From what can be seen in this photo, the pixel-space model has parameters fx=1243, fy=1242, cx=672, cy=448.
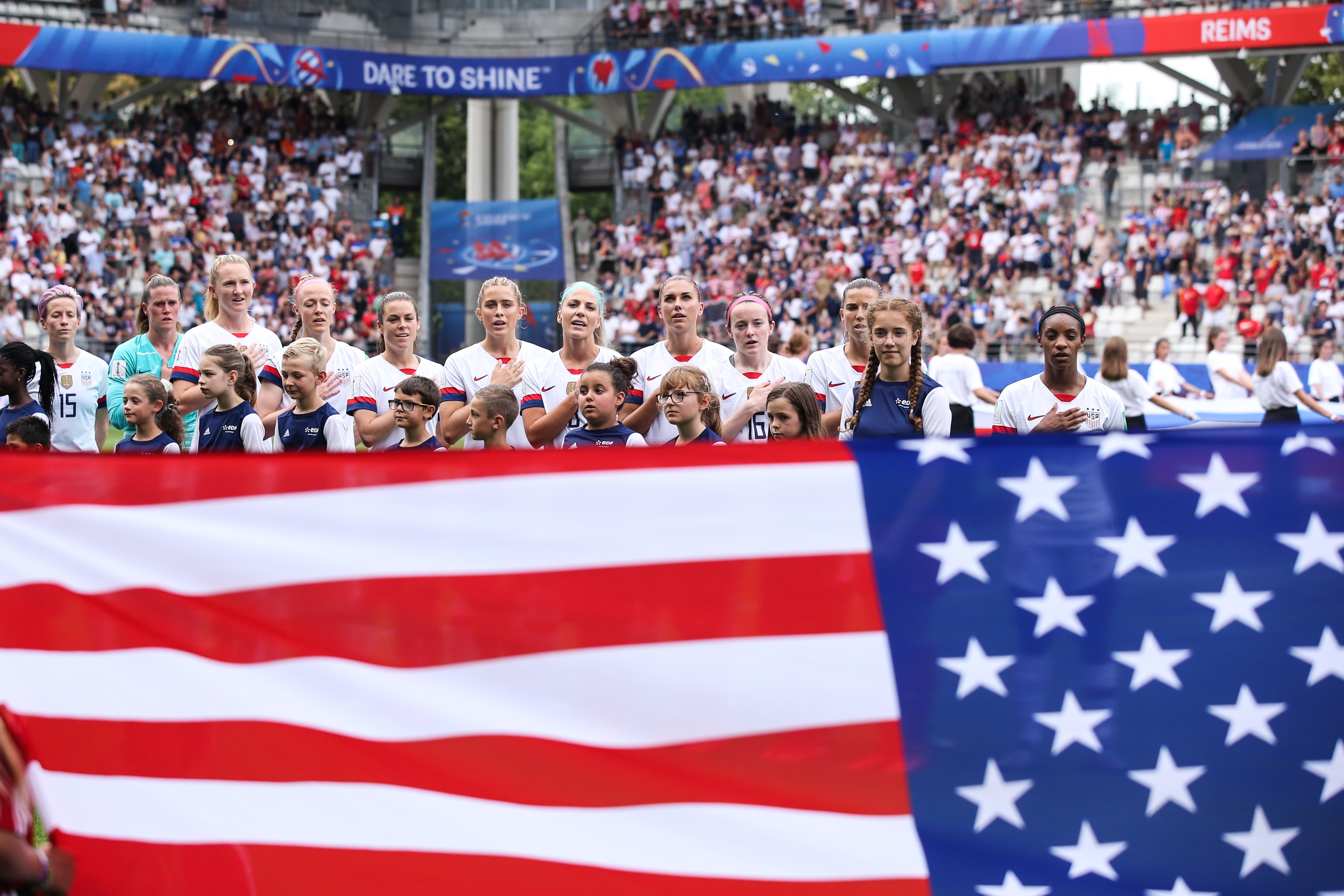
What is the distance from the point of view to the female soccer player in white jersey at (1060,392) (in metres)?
5.81

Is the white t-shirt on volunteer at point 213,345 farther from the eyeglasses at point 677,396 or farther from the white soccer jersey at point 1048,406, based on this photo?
the white soccer jersey at point 1048,406

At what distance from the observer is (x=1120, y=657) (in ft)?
10.3

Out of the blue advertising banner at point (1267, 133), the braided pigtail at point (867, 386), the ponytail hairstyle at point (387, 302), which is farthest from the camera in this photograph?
the blue advertising banner at point (1267, 133)

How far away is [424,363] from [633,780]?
4586 millimetres

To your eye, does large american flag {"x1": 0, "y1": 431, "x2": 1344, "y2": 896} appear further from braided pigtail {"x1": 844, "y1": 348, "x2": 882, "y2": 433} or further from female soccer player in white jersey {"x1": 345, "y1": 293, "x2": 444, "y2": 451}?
female soccer player in white jersey {"x1": 345, "y1": 293, "x2": 444, "y2": 451}

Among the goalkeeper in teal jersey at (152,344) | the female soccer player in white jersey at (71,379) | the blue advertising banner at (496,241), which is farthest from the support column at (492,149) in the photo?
the goalkeeper in teal jersey at (152,344)

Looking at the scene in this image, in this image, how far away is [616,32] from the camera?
104ft

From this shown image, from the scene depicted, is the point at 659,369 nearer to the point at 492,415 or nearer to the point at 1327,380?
the point at 492,415

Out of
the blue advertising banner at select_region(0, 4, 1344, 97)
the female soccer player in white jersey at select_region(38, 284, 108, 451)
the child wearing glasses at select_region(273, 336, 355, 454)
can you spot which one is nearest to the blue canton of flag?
the child wearing glasses at select_region(273, 336, 355, 454)

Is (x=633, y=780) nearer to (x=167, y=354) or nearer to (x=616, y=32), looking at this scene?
(x=167, y=354)

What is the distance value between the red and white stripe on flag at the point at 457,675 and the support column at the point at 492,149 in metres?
32.1

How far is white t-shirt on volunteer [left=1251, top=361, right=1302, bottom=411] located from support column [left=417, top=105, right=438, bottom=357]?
19.9 meters

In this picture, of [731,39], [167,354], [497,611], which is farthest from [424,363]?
[731,39]

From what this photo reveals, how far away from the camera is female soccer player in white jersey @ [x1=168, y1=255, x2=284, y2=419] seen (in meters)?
7.11
